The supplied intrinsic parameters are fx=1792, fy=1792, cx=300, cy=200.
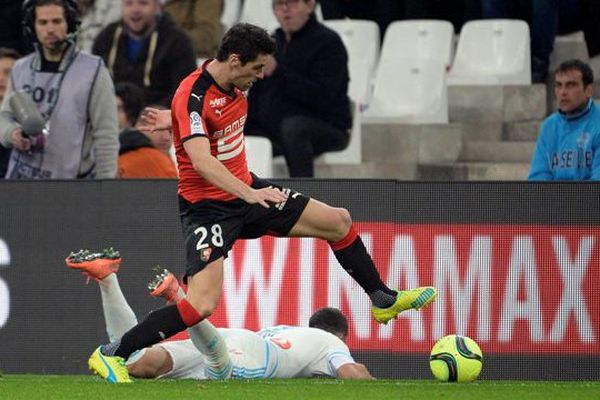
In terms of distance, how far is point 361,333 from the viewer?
12195 millimetres

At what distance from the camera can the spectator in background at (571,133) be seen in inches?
510

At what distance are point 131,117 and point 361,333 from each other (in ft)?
11.1

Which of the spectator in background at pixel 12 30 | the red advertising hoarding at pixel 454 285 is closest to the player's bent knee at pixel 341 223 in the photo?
the red advertising hoarding at pixel 454 285

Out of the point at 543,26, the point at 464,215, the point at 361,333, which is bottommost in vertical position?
the point at 361,333

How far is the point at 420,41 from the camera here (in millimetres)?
16859

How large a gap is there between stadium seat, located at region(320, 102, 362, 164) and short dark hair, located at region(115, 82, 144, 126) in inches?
65.2

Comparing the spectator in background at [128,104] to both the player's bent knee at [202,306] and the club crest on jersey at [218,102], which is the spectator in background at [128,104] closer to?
the club crest on jersey at [218,102]

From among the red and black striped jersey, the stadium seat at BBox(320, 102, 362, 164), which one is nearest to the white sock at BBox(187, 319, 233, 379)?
the red and black striped jersey

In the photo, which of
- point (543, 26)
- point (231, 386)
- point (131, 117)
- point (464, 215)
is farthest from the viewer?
point (543, 26)

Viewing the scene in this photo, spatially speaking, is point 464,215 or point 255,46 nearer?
point 255,46

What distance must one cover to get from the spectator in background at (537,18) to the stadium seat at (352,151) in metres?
1.79

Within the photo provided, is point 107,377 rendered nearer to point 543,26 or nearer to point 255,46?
point 255,46

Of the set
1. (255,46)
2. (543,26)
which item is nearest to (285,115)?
(543,26)

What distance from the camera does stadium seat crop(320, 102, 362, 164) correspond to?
49.9ft
